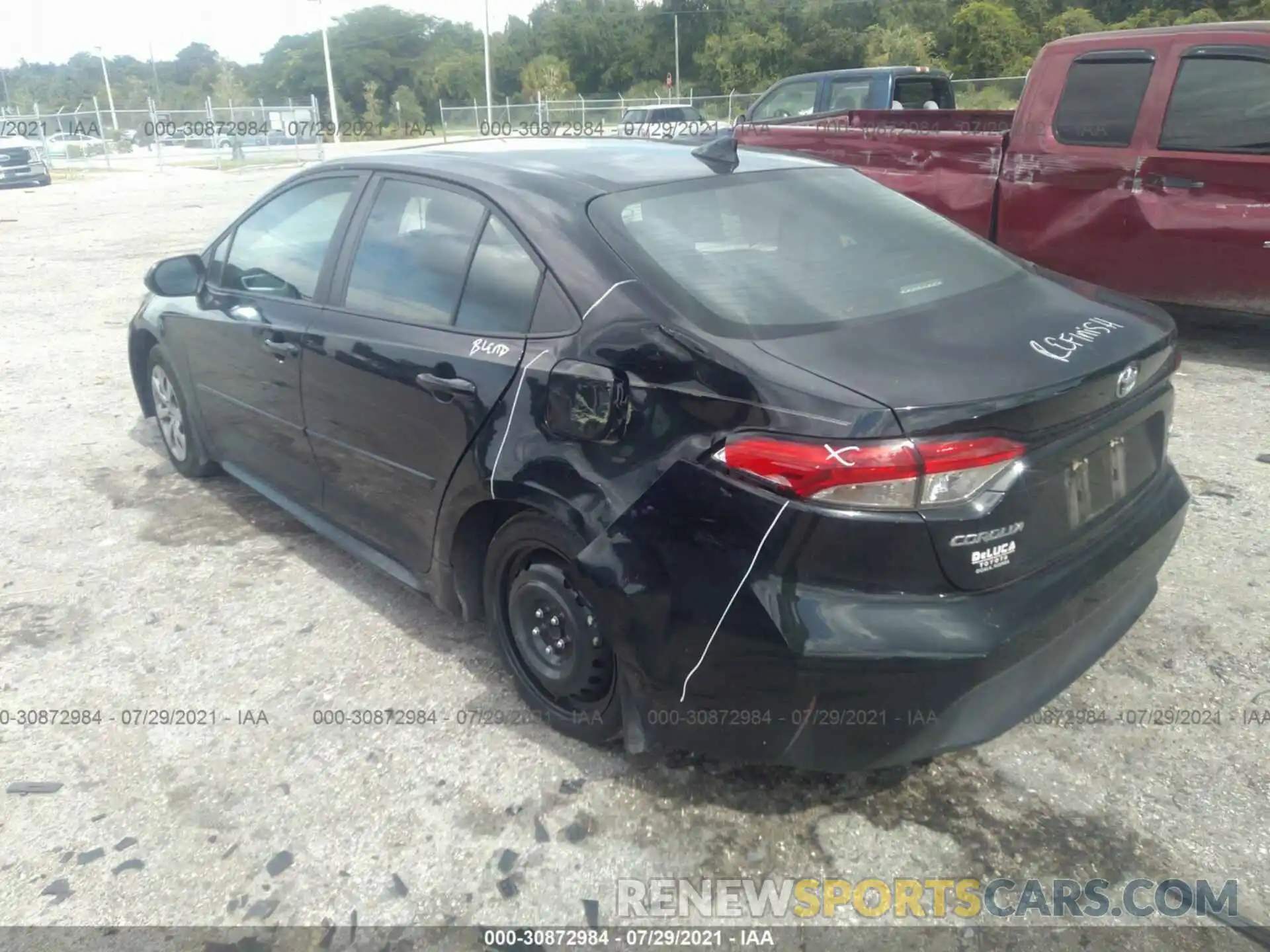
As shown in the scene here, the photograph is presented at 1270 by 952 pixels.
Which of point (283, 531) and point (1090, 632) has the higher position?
point (1090, 632)

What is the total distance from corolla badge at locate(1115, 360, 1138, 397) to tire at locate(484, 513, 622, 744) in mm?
1422

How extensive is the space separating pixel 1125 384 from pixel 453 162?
2.17m

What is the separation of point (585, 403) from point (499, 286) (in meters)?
0.59

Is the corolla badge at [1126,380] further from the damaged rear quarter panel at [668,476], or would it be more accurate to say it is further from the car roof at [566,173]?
the car roof at [566,173]

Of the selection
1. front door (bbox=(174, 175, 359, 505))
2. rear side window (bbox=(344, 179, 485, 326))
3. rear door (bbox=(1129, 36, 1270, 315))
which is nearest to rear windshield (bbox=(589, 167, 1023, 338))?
rear side window (bbox=(344, 179, 485, 326))

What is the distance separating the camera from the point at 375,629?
372cm

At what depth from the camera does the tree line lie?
41.9m

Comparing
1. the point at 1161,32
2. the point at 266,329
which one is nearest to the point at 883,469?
the point at 266,329

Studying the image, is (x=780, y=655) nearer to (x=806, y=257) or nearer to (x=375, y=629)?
(x=806, y=257)

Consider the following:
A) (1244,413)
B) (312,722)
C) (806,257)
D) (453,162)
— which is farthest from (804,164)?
(1244,413)

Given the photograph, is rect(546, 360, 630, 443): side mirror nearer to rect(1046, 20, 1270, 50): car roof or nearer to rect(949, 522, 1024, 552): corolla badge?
rect(949, 522, 1024, 552): corolla badge

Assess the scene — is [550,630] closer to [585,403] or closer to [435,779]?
[435,779]

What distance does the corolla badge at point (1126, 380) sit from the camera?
2588 millimetres

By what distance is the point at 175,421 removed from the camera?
5086 millimetres
